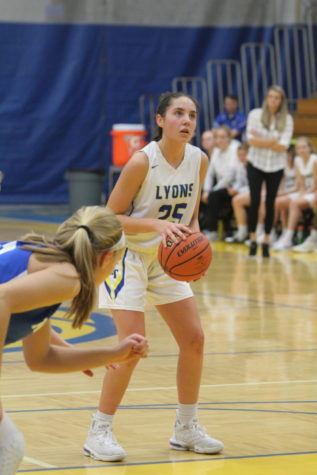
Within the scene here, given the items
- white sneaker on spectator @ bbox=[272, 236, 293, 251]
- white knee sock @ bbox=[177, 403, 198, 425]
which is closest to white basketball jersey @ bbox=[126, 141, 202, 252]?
white knee sock @ bbox=[177, 403, 198, 425]

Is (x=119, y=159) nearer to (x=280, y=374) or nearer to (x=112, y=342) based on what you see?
(x=112, y=342)

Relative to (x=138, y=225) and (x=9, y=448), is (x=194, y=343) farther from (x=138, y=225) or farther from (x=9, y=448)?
(x=9, y=448)

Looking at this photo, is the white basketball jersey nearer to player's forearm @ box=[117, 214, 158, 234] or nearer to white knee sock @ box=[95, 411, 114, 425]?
player's forearm @ box=[117, 214, 158, 234]

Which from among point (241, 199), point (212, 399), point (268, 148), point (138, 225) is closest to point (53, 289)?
point (138, 225)

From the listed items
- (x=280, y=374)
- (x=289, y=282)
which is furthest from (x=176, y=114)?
(x=289, y=282)

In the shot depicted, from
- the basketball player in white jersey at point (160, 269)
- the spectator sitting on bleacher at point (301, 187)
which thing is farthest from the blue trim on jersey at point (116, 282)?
the spectator sitting on bleacher at point (301, 187)

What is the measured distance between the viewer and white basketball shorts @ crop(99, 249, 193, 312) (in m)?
4.96

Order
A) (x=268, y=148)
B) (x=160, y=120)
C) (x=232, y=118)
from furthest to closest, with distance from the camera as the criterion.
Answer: (x=232, y=118) < (x=268, y=148) < (x=160, y=120)

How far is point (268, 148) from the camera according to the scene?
1245 centimetres

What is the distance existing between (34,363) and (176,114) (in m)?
1.81

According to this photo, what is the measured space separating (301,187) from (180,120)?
29.5ft

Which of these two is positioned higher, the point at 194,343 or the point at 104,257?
the point at 104,257

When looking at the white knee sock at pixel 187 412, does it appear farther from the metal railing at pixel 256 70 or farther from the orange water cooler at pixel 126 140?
the metal railing at pixel 256 70

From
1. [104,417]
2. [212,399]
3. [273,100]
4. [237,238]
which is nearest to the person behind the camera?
[104,417]
